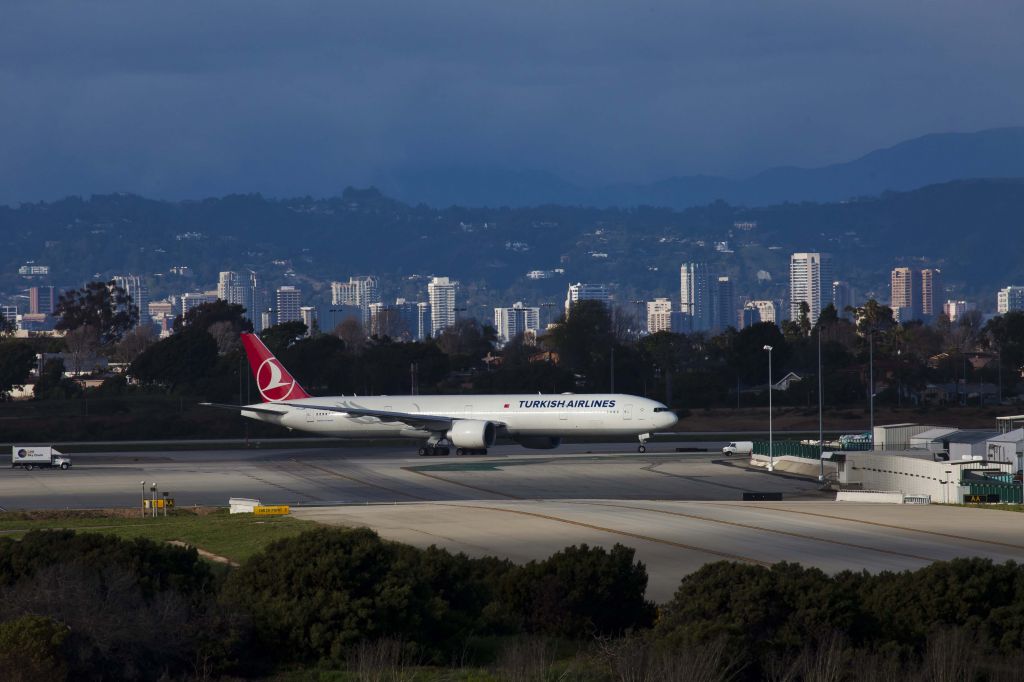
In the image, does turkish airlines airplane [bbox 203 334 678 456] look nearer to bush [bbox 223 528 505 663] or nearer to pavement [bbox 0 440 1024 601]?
pavement [bbox 0 440 1024 601]

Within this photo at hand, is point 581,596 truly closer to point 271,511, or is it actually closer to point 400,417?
point 271,511

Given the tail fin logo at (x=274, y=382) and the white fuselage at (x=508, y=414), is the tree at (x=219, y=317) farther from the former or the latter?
the white fuselage at (x=508, y=414)

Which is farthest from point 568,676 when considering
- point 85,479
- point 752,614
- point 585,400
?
point 585,400

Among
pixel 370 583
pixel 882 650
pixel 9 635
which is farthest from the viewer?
pixel 370 583

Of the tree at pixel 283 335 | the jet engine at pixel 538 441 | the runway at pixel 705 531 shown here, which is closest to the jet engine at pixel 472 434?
the jet engine at pixel 538 441

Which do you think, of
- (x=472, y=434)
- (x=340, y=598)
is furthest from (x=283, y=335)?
(x=340, y=598)

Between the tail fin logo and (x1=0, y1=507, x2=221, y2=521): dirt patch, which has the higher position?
the tail fin logo

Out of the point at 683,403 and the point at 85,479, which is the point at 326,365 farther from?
the point at 85,479

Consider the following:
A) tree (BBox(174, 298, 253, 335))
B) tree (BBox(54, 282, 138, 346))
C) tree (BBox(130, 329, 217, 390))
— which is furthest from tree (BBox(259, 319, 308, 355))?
tree (BBox(54, 282, 138, 346))
